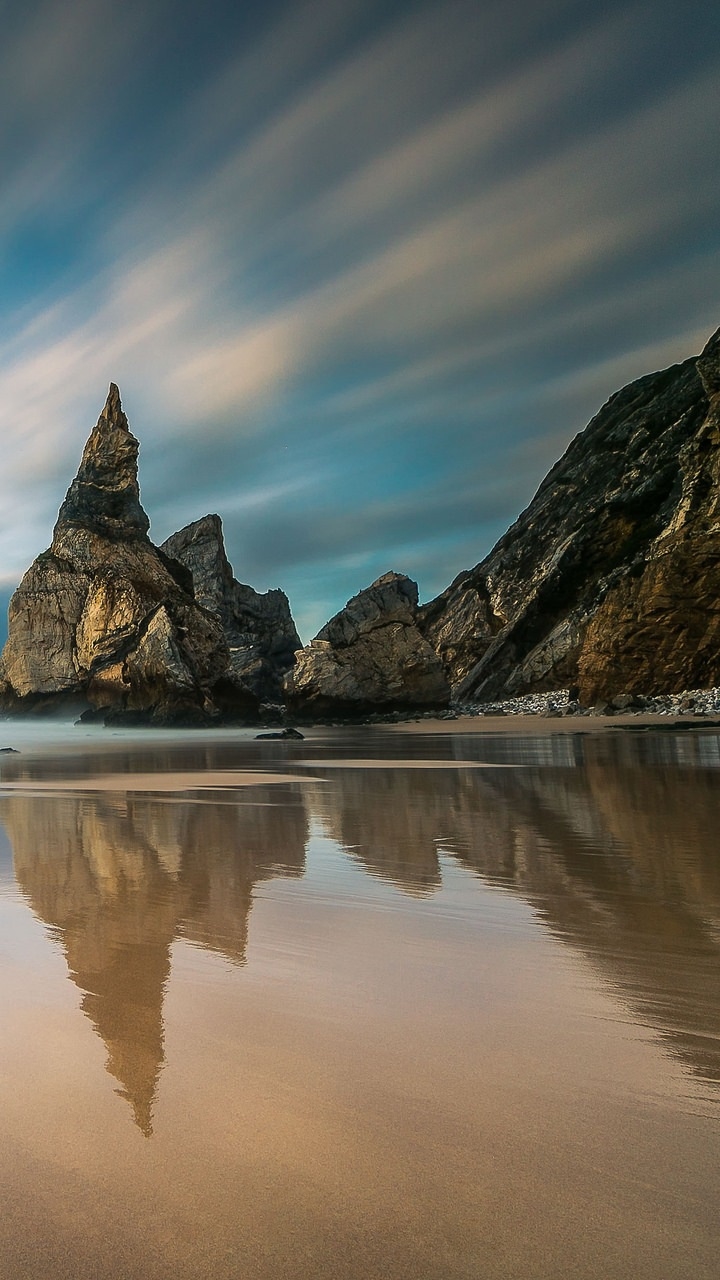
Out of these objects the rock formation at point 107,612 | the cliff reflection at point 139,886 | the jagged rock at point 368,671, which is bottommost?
the cliff reflection at point 139,886

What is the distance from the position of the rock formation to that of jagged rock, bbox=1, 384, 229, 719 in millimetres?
64

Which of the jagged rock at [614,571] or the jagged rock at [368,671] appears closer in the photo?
the jagged rock at [614,571]

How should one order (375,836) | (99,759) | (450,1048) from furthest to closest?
(99,759)
(375,836)
(450,1048)

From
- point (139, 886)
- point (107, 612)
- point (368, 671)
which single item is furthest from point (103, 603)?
point (139, 886)

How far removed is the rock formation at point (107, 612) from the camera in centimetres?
4116

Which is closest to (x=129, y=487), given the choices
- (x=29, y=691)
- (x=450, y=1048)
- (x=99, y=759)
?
(x=29, y=691)

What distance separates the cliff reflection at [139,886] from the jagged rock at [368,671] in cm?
3044

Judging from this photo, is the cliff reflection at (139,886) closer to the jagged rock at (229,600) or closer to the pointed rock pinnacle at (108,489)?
the pointed rock pinnacle at (108,489)

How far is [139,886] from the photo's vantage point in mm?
3674

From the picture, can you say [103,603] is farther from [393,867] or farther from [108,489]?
[393,867]

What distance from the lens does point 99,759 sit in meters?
14.9

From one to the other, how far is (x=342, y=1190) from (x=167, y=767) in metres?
11.8

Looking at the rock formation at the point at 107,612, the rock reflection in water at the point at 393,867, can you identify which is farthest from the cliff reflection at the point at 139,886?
the rock formation at the point at 107,612

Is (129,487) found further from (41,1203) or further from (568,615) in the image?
→ (41,1203)
